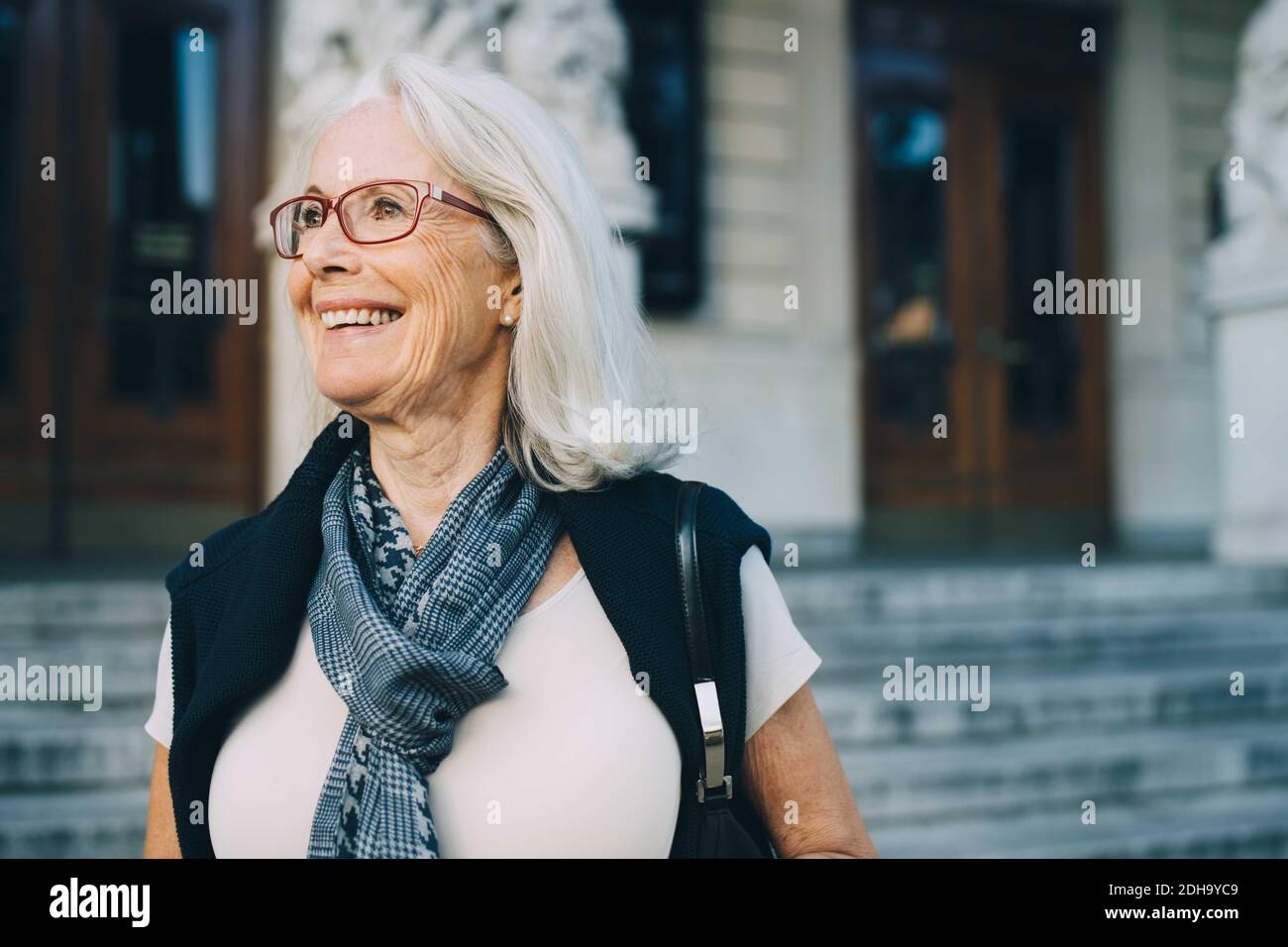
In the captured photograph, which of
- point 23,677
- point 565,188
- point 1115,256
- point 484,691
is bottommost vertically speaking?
point 23,677

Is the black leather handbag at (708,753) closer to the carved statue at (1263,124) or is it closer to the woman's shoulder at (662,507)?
the woman's shoulder at (662,507)

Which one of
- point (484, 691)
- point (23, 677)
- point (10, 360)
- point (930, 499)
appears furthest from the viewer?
point (930, 499)

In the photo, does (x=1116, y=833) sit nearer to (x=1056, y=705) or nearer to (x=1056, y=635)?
(x=1056, y=705)

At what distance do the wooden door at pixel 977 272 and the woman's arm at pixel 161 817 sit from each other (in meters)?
6.94

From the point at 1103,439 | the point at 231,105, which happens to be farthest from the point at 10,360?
the point at 1103,439

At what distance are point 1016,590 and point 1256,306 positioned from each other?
2.65 m

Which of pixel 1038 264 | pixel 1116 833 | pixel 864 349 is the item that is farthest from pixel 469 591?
pixel 1038 264

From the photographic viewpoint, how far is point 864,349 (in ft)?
26.9

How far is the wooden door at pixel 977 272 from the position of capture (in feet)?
27.1

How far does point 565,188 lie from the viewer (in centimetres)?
163

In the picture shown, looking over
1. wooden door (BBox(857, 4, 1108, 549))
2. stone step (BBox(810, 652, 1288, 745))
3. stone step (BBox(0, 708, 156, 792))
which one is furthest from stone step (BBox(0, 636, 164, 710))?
wooden door (BBox(857, 4, 1108, 549))

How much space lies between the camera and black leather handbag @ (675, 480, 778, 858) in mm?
1483
